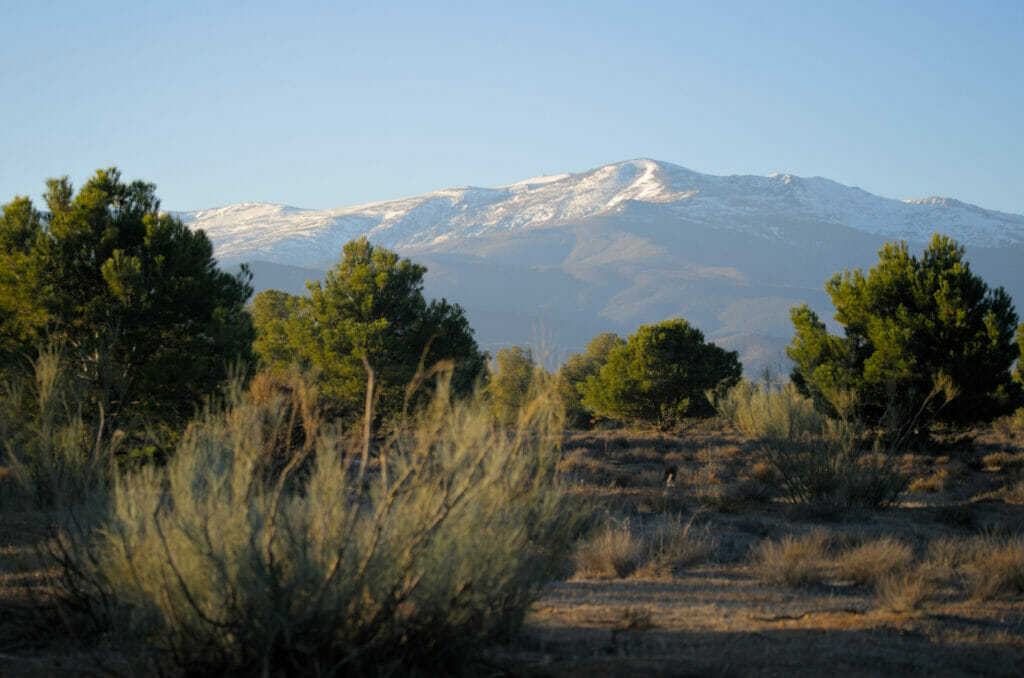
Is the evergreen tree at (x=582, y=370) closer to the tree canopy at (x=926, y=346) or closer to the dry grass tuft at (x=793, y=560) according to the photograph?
the tree canopy at (x=926, y=346)

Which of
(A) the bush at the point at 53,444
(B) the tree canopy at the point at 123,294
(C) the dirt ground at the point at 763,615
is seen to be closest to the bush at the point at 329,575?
(C) the dirt ground at the point at 763,615

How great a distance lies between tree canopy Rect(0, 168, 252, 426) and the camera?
14500mm

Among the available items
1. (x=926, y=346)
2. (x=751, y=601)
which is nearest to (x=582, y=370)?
(x=926, y=346)

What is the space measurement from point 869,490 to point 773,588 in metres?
6.02

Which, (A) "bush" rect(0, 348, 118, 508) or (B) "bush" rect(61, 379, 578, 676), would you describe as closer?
(B) "bush" rect(61, 379, 578, 676)

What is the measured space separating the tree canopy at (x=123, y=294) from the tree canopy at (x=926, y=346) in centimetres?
1326

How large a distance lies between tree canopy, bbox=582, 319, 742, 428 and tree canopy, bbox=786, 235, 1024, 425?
29.1 ft

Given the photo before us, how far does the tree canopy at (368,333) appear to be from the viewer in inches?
894

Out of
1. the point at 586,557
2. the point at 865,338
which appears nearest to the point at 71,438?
the point at 586,557

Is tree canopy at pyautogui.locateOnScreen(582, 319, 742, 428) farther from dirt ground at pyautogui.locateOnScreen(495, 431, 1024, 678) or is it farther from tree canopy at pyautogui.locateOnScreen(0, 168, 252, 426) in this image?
tree canopy at pyautogui.locateOnScreen(0, 168, 252, 426)

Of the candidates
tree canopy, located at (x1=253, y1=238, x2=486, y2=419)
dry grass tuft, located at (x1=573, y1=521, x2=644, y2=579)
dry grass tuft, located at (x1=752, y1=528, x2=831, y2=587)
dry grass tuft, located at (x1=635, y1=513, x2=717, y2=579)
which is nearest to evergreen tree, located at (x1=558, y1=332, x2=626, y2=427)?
tree canopy, located at (x1=253, y1=238, x2=486, y2=419)

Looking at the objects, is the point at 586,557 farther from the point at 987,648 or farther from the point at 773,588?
the point at 987,648

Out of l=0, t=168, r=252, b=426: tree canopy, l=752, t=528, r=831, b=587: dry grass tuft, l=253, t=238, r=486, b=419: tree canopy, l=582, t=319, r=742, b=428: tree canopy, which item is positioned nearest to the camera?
l=752, t=528, r=831, b=587: dry grass tuft

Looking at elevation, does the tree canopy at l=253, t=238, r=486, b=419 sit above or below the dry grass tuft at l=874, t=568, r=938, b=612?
above
